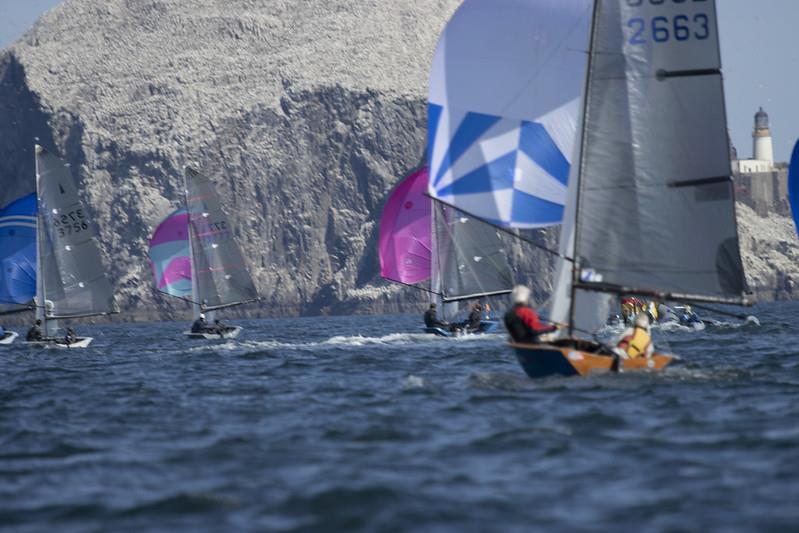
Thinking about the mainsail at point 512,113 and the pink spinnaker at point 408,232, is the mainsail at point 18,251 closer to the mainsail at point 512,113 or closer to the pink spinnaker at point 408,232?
the pink spinnaker at point 408,232

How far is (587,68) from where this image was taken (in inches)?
952

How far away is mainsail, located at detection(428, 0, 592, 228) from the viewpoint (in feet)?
85.6

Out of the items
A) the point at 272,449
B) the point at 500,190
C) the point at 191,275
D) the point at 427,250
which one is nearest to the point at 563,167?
the point at 500,190

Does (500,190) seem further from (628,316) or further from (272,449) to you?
(628,316)

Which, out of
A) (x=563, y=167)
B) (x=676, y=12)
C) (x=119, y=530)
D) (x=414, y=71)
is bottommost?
(x=119, y=530)

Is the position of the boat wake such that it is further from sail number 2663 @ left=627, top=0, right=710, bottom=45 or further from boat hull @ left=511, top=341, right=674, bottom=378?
sail number 2663 @ left=627, top=0, right=710, bottom=45

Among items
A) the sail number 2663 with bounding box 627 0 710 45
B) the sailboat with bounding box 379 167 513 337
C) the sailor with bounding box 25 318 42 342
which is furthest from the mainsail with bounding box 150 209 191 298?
the sail number 2663 with bounding box 627 0 710 45

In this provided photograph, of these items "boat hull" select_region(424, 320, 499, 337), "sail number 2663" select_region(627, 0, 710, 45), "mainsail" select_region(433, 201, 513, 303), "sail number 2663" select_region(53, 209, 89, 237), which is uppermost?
"sail number 2663" select_region(627, 0, 710, 45)

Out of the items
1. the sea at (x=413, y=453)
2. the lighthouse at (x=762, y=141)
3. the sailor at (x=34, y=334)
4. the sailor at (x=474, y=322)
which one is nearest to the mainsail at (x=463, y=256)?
the sailor at (x=474, y=322)

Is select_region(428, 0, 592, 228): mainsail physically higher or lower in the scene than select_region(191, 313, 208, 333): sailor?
higher

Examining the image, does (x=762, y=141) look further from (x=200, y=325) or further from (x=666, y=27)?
(x=666, y=27)

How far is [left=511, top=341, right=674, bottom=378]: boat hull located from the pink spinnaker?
90.3ft

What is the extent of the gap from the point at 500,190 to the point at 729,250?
4225 millimetres

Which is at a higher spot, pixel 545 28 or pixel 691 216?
pixel 545 28
